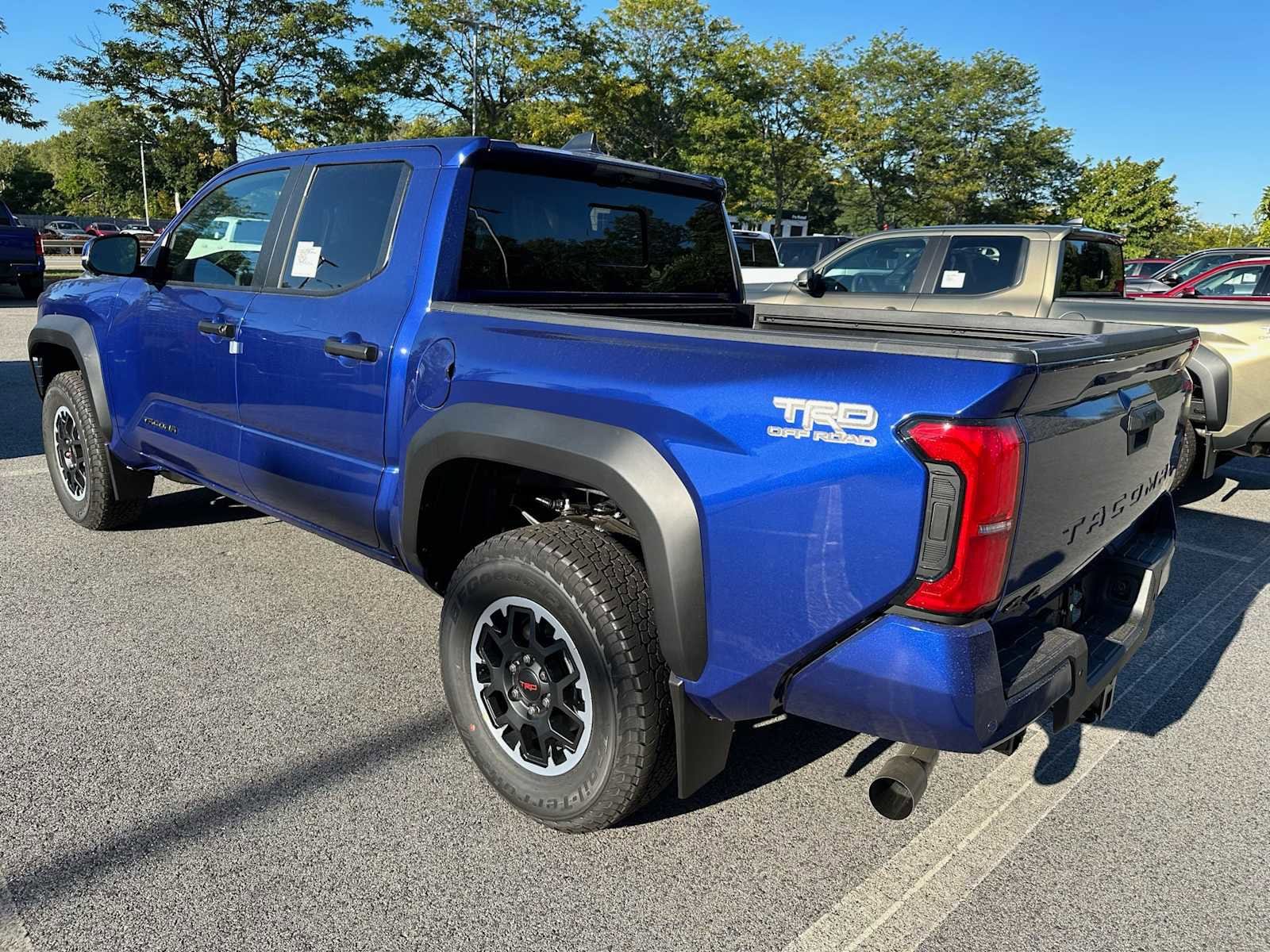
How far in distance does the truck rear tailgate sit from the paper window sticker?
2.53m

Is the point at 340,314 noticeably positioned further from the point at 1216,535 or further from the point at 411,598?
the point at 1216,535

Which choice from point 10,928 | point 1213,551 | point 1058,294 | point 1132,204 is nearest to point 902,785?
point 10,928

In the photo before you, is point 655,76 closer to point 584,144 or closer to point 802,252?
point 802,252

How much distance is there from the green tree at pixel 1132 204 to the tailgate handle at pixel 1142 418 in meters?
58.1

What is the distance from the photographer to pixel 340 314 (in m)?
Result: 3.08

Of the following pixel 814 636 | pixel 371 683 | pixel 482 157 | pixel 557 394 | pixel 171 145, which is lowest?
pixel 371 683

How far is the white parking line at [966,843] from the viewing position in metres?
2.18

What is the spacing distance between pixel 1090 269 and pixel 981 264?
2.91ft

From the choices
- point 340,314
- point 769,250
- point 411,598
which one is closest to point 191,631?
point 411,598

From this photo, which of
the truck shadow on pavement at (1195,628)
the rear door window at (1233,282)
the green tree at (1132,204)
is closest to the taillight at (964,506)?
the truck shadow on pavement at (1195,628)

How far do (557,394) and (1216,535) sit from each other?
491 centimetres

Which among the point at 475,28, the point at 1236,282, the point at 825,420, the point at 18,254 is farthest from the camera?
the point at 475,28

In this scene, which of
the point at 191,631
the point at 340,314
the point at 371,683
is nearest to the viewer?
the point at 340,314

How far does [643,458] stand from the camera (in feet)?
7.08
